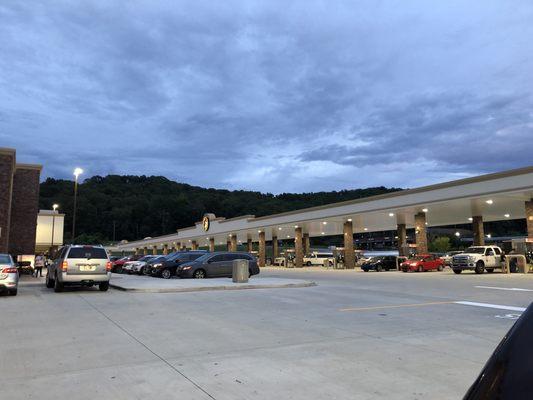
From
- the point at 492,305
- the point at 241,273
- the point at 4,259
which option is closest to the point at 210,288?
the point at 241,273

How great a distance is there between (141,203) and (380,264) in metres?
102

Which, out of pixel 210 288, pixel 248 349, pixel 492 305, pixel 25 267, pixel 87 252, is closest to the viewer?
pixel 248 349

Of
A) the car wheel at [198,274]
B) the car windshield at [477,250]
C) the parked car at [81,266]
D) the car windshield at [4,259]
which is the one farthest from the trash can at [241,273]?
the car windshield at [477,250]

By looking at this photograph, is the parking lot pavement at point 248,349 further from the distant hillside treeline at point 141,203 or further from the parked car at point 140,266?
the distant hillside treeline at point 141,203

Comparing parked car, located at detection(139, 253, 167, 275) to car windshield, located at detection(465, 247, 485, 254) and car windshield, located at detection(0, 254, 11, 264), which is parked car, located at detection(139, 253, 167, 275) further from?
car windshield, located at detection(465, 247, 485, 254)

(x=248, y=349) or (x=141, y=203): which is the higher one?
(x=141, y=203)

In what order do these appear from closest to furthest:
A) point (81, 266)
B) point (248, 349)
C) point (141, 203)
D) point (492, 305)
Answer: point (248, 349) < point (492, 305) < point (81, 266) < point (141, 203)

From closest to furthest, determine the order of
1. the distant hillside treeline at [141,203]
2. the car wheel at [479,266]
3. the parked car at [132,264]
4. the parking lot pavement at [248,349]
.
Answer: the parking lot pavement at [248,349] → the car wheel at [479,266] → the parked car at [132,264] → the distant hillside treeline at [141,203]

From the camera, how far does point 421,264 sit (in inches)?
1513

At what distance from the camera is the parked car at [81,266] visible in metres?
17.7

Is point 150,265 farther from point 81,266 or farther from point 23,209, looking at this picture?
point 81,266

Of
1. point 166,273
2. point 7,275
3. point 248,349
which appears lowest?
point 248,349

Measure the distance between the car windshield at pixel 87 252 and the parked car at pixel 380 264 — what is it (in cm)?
2912

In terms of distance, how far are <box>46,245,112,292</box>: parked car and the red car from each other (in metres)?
27.4
